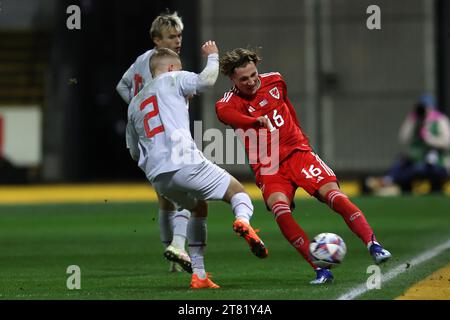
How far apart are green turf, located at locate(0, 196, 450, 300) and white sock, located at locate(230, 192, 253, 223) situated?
568mm

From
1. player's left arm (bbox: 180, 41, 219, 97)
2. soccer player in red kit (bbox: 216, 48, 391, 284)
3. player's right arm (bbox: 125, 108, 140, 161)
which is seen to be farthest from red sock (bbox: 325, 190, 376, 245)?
player's right arm (bbox: 125, 108, 140, 161)

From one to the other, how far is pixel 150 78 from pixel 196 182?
1962mm

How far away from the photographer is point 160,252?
14164mm

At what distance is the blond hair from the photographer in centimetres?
1050

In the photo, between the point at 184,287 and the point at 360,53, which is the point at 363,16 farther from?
the point at 184,287

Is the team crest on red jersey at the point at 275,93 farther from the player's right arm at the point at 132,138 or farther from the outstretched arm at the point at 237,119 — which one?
the player's right arm at the point at 132,138

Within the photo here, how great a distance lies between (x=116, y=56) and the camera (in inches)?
1198

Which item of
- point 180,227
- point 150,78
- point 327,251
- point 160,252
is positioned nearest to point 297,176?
point 327,251

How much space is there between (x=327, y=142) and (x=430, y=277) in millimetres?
19411

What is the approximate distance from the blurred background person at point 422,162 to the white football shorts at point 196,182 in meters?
14.1

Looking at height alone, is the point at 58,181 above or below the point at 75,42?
below

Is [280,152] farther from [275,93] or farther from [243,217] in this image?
[243,217]

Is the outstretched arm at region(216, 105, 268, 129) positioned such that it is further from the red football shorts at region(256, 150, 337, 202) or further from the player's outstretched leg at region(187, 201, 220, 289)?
the player's outstretched leg at region(187, 201, 220, 289)
